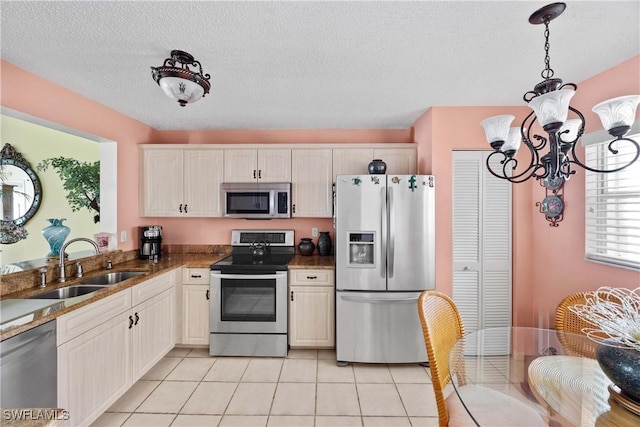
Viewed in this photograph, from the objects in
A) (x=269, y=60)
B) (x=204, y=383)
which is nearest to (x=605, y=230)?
(x=269, y=60)

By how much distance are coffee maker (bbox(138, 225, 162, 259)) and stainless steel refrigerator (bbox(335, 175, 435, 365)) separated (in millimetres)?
2067

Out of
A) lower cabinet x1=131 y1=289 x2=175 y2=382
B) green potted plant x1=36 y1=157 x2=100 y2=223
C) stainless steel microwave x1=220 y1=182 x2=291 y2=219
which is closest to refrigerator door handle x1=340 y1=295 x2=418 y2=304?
stainless steel microwave x1=220 y1=182 x2=291 y2=219

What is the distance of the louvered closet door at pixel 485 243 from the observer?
2717mm

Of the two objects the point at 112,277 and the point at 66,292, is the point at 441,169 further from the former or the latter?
the point at 66,292

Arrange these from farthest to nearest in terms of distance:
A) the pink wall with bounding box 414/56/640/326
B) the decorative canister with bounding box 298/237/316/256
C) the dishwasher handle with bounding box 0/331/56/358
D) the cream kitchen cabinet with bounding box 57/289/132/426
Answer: the decorative canister with bounding box 298/237/316/256 → the pink wall with bounding box 414/56/640/326 → the cream kitchen cabinet with bounding box 57/289/132/426 → the dishwasher handle with bounding box 0/331/56/358

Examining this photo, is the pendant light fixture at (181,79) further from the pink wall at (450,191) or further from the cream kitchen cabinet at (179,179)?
the pink wall at (450,191)

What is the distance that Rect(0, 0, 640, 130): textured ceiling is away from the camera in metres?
1.44

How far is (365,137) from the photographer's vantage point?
11.6ft

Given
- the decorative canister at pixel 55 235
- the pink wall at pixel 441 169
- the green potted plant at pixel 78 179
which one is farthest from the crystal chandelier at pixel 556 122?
the green potted plant at pixel 78 179

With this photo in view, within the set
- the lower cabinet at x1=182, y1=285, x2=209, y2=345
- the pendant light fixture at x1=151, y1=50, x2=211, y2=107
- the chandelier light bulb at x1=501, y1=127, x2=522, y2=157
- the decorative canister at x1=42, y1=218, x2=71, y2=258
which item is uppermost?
the pendant light fixture at x1=151, y1=50, x2=211, y2=107

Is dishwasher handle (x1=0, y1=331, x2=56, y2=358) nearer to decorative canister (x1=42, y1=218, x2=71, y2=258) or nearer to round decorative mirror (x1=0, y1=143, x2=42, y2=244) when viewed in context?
decorative canister (x1=42, y1=218, x2=71, y2=258)

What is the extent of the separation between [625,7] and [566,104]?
2.74 ft

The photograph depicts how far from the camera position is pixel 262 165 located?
10.8 ft

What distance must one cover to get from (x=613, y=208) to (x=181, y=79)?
2.98 meters
